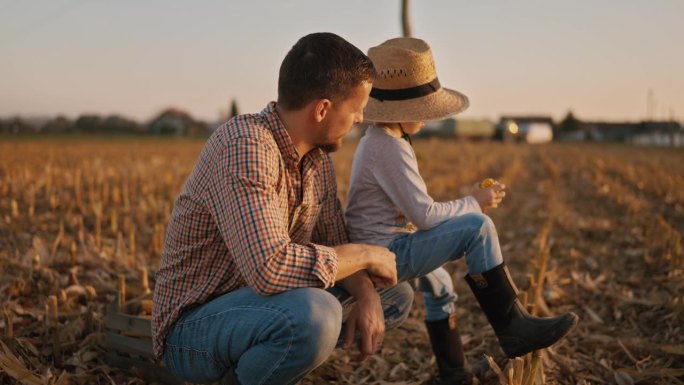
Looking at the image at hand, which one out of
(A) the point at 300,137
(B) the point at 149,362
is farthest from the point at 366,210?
(B) the point at 149,362

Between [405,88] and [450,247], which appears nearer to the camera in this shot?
[450,247]

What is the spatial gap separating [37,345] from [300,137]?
1.95 meters

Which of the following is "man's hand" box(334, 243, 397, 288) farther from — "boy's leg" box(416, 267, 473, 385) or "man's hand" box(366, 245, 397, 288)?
"boy's leg" box(416, 267, 473, 385)

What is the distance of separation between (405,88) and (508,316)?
1179 millimetres

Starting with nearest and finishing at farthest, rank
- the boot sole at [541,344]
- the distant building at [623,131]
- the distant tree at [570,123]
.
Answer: the boot sole at [541,344] < the distant building at [623,131] < the distant tree at [570,123]

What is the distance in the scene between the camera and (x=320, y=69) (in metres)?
2.18

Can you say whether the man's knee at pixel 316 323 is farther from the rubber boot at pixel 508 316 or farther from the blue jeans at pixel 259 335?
the rubber boot at pixel 508 316

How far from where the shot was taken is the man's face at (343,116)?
7.54 ft

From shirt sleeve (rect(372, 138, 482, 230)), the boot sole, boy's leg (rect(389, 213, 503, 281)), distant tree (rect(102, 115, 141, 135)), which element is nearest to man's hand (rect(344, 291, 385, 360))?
boy's leg (rect(389, 213, 503, 281))

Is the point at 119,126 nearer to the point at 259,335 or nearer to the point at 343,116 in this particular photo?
the point at 343,116

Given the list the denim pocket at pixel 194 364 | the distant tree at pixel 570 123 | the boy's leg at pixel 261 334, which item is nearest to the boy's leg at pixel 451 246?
the boy's leg at pixel 261 334

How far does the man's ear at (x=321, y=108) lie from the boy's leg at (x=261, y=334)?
2.11 ft

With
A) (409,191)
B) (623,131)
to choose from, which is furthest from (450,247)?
(623,131)

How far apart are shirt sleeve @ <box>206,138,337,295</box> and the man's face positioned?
0.26m
